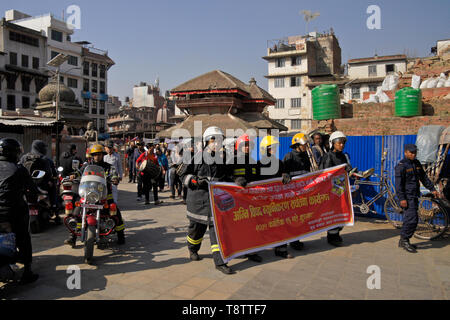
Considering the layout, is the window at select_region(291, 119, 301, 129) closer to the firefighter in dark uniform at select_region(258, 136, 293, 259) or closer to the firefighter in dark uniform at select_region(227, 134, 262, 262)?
the firefighter in dark uniform at select_region(258, 136, 293, 259)

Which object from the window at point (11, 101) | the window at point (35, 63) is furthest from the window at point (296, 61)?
the window at point (11, 101)

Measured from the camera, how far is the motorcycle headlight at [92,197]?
5.07m

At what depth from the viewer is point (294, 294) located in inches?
155

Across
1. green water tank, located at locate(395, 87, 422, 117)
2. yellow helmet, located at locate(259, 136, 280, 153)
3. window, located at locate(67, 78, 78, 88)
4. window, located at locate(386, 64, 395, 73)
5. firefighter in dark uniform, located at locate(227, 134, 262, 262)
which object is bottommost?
firefighter in dark uniform, located at locate(227, 134, 262, 262)

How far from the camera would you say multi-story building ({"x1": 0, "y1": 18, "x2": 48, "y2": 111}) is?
1656 inches

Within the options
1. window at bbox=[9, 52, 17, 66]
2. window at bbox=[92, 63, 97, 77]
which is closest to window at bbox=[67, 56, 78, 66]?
window at bbox=[92, 63, 97, 77]

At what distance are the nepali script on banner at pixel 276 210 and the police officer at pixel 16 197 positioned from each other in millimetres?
2620

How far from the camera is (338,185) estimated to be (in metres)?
6.40

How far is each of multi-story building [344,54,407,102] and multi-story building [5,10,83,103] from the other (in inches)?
1580

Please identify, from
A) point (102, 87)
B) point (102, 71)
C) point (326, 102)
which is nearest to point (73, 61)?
point (102, 71)
